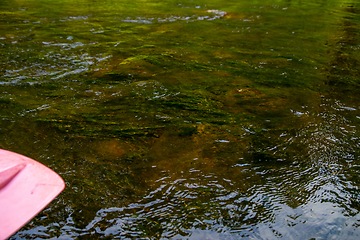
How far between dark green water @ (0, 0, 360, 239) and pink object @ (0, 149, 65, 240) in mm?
261

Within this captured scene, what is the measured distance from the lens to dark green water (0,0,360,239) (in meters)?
2.04

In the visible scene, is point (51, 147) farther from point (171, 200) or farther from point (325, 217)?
point (325, 217)

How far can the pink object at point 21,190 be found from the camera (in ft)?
5.38

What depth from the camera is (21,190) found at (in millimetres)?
1848

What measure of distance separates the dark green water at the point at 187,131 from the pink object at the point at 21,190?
261 mm

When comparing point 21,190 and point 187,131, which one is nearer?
point 21,190

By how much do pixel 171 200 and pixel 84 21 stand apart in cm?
765

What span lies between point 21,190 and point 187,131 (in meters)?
1.80

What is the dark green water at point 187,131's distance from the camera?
2041mm

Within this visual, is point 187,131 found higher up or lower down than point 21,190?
lower down

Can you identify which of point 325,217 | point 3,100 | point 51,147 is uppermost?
point 3,100

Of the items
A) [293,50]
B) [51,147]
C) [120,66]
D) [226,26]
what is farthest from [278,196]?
[226,26]

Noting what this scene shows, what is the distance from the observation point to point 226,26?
26.5ft

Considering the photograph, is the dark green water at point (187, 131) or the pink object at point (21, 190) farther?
the dark green water at point (187, 131)
